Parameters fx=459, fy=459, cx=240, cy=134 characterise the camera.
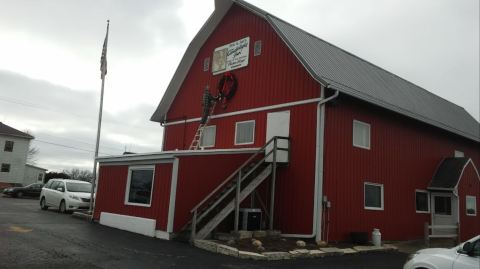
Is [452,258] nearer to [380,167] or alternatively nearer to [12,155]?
[380,167]

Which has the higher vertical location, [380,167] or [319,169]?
[380,167]

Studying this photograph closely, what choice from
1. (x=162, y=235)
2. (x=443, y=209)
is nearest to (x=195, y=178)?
(x=162, y=235)

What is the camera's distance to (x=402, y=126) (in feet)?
62.5

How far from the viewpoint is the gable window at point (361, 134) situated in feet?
55.1

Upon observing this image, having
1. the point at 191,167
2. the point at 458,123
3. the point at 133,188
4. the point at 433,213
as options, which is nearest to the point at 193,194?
the point at 191,167

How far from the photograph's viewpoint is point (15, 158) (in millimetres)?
52312

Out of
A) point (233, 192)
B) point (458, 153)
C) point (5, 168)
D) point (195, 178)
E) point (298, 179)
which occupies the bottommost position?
point (233, 192)

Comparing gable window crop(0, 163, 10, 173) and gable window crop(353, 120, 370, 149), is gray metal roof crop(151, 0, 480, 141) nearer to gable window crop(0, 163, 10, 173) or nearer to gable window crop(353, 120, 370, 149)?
gable window crop(353, 120, 370, 149)

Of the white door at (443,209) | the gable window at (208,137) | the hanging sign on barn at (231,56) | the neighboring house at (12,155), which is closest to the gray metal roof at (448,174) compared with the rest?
the white door at (443,209)

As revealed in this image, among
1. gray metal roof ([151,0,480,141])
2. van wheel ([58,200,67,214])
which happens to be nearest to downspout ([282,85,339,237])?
gray metal roof ([151,0,480,141])

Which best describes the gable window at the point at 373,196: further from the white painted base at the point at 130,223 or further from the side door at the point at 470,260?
the side door at the point at 470,260

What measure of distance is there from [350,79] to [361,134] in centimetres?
213

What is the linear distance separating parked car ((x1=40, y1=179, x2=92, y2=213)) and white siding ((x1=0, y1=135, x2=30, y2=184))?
3198cm

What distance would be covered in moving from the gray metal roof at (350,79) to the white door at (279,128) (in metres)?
2.19
